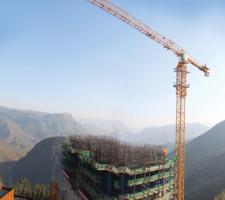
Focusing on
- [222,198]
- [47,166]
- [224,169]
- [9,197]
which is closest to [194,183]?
[224,169]

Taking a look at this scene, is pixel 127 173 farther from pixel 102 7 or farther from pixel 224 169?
pixel 224 169

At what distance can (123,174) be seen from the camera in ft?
158

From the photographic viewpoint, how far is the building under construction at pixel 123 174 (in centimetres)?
4853

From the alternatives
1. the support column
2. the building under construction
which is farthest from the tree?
the support column

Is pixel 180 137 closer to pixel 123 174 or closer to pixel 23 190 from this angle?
pixel 123 174

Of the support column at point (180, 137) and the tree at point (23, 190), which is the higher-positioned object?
the support column at point (180, 137)

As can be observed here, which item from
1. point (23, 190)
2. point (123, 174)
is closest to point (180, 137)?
point (123, 174)

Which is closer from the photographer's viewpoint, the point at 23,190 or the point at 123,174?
the point at 123,174

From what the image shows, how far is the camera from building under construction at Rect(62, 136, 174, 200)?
48531 millimetres

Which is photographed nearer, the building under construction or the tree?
the building under construction

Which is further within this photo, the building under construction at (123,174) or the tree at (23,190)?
the tree at (23,190)

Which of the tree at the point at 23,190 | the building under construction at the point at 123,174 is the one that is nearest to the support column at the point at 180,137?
the building under construction at the point at 123,174

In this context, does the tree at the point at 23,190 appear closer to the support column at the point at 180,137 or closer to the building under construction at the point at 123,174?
the building under construction at the point at 123,174

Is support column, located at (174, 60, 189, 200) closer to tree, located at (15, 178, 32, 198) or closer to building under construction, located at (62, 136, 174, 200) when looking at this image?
building under construction, located at (62, 136, 174, 200)
